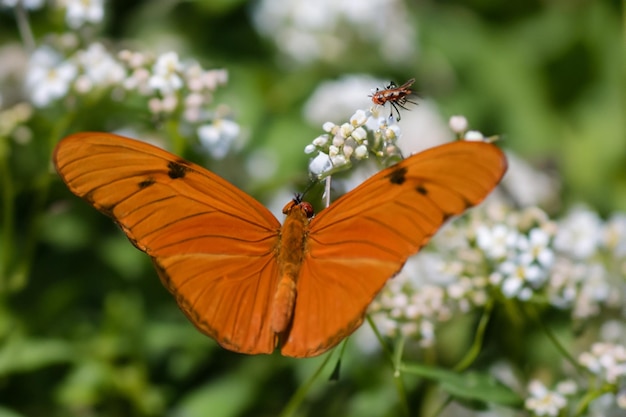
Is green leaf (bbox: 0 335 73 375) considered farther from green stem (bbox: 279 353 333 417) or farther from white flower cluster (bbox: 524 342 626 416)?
white flower cluster (bbox: 524 342 626 416)

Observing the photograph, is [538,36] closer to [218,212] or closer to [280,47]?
[280,47]

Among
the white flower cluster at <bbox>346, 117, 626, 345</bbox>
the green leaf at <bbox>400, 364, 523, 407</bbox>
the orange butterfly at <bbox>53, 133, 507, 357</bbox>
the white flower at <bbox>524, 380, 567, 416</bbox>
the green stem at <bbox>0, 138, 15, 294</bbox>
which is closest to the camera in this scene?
the orange butterfly at <bbox>53, 133, 507, 357</bbox>

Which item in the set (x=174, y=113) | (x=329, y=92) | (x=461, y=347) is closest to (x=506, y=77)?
(x=329, y=92)

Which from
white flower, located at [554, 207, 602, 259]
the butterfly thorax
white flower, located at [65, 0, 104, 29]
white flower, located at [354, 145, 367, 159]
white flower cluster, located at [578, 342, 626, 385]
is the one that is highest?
white flower, located at [65, 0, 104, 29]

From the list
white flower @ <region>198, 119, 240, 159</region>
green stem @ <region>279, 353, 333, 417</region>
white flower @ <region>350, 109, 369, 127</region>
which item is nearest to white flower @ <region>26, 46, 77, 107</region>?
white flower @ <region>198, 119, 240, 159</region>

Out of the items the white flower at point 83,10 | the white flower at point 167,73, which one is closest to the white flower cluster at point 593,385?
the white flower at point 167,73

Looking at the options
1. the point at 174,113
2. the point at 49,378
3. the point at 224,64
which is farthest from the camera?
the point at 224,64

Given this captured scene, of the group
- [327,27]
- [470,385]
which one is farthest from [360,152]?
[327,27]
